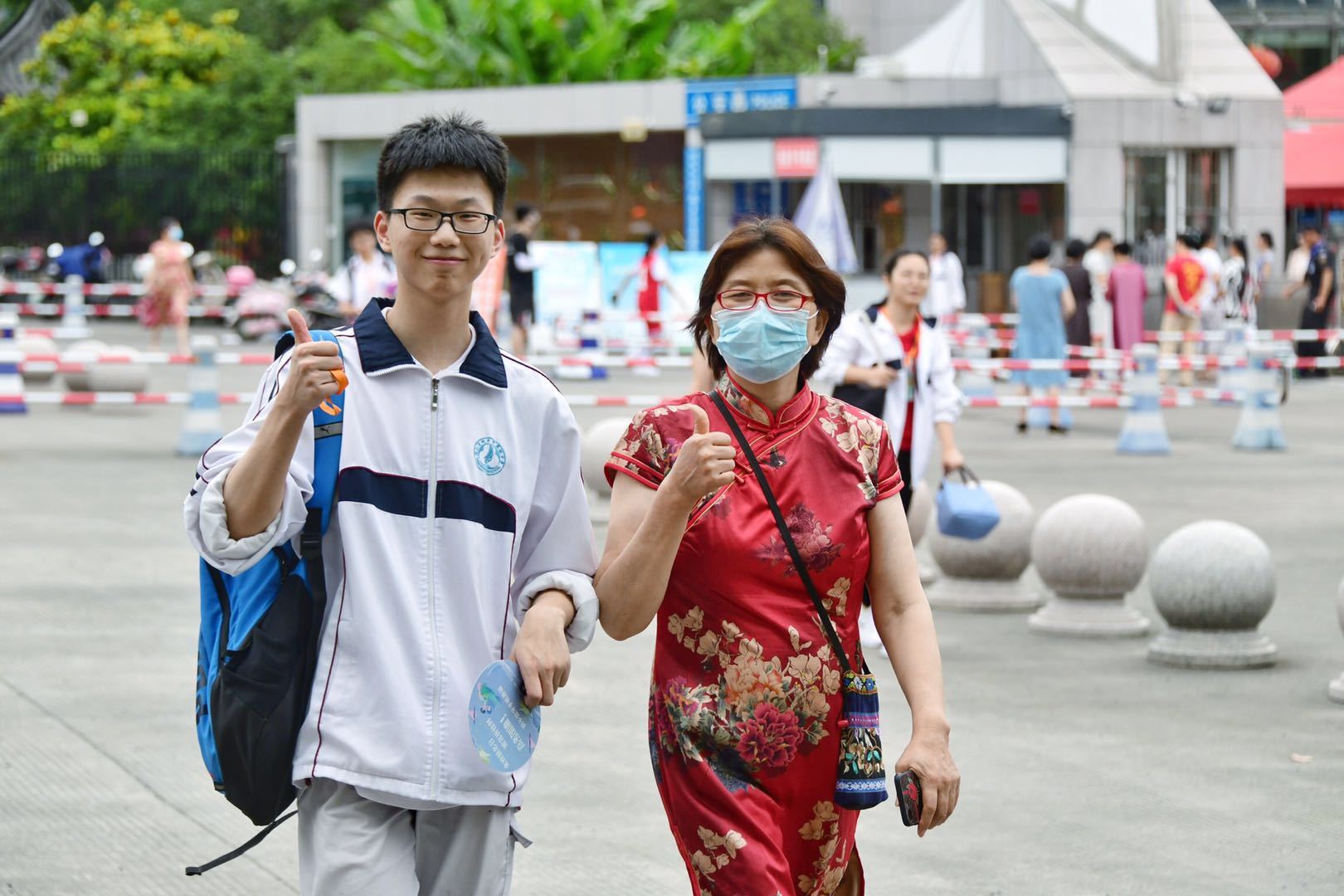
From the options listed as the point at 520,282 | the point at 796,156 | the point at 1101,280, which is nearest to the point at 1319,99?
the point at 796,156

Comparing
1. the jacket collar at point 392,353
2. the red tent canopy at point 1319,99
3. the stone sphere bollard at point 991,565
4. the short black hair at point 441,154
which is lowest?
the stone sphere bollard at point 991,565

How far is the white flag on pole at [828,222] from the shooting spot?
1128 inches

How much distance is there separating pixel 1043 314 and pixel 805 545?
1599cm

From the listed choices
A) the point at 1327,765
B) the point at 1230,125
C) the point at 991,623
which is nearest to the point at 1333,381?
the point at 1230,125

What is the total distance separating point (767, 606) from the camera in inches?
143

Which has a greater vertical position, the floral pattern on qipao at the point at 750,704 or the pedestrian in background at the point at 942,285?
the pedestrian in background at the point at 942,285

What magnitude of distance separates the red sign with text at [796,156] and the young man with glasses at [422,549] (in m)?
29.7

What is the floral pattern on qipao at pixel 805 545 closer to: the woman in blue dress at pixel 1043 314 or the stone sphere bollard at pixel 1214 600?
the stone sphere bollard at pixel 1214 600

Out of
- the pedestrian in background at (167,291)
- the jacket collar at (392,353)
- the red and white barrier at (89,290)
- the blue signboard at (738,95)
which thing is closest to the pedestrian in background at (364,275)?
the pedestrian in background at (167,291)

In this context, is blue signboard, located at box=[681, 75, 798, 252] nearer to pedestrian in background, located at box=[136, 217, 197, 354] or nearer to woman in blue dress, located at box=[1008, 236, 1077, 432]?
pedestrian in background, located at box=[136, 217, 197, 354]

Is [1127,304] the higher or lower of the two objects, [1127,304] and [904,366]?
the higher

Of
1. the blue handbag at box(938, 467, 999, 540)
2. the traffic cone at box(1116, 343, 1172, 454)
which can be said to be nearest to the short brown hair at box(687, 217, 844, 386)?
the blue handbag at box(938, 467, 999, 540)

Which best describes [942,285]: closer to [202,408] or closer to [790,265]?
[202,408]

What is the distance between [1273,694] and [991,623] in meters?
1.80
